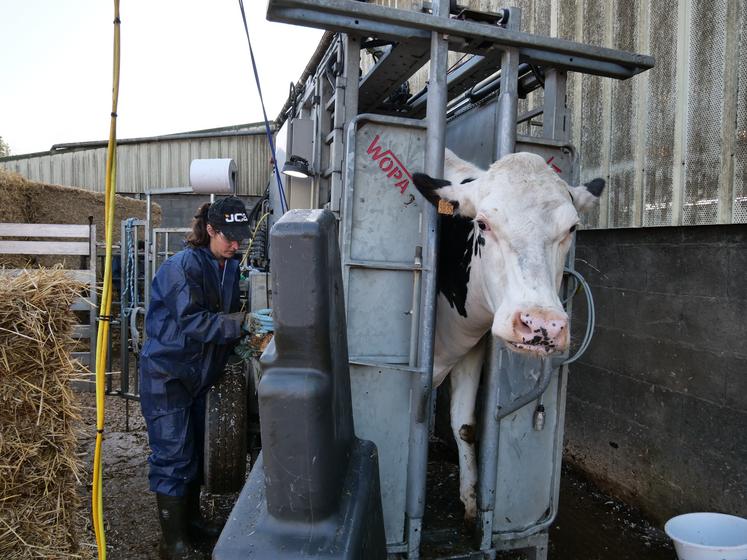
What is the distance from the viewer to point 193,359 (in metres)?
3.22

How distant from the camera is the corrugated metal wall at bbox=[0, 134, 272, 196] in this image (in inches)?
670

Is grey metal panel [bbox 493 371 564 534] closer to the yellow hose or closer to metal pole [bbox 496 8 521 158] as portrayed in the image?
metal pole [bbox 496 8 521 158]

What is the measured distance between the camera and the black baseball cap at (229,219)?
127 inches

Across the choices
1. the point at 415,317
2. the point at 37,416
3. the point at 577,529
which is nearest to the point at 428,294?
the point at 415,317

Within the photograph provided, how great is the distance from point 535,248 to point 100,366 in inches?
72.5

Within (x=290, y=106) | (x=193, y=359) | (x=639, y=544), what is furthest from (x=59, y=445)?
(x=290, y=106)

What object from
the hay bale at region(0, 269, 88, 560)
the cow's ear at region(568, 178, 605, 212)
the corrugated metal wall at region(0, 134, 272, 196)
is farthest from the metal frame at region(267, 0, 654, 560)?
the corrugated metal wall at region(0, 134, 272, 196)

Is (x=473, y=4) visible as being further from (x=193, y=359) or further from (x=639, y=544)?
(x=639, y=544)

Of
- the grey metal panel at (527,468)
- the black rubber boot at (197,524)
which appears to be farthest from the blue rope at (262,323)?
the grey metal panel at (527,468)

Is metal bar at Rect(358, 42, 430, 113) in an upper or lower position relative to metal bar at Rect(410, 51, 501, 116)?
lower

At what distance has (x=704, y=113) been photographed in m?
3.36

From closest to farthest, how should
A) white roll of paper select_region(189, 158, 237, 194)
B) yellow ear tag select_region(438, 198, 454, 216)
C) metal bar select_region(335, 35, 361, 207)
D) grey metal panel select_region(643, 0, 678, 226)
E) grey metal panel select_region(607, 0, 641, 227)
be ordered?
yellow ear tag select_region(438, 198, 454, 216) < metal bar select_region(335, 35, 361, 207) < grey metal panel select_region(643, 0, 678, 226) < grey metal panel select_region(607, 0, 641, 227) < white roll of paper select_region(189, 158, 237, 194)

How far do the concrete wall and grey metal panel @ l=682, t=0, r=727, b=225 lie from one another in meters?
0.18

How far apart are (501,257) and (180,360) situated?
200cm
